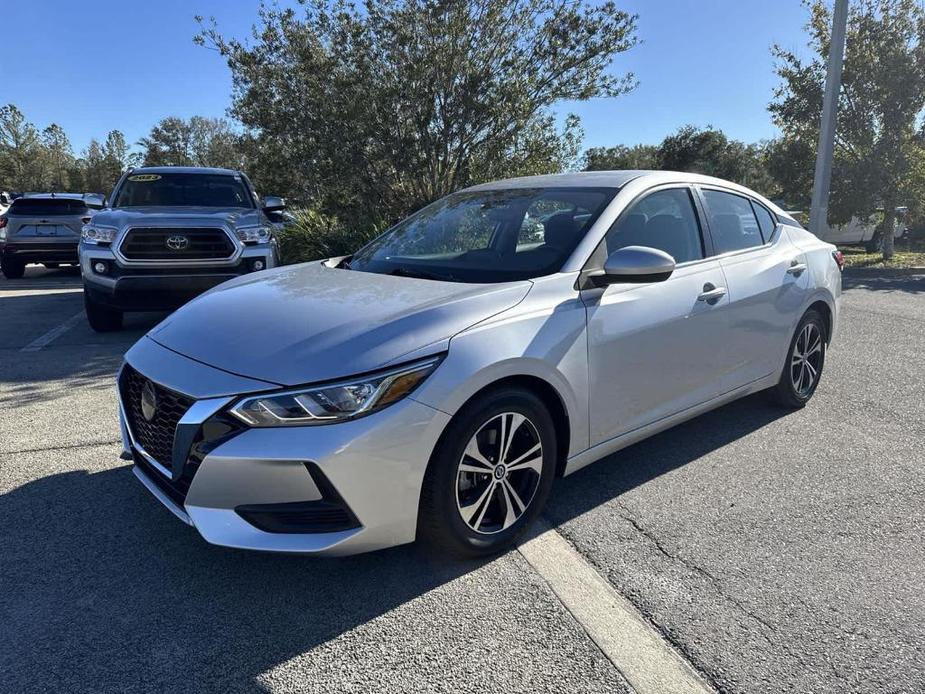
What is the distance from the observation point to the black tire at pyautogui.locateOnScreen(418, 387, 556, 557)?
267 centimetres

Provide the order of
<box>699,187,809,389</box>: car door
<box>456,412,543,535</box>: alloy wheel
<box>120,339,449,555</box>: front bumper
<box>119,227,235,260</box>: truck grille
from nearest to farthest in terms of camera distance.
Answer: <box>120,339,449,555</box>: front bumper
<box>456,412,543,535</box>: alloy wheel
<box>699,187,809,389</box>: car door
<box>119,227,235,260</box>: truck grille

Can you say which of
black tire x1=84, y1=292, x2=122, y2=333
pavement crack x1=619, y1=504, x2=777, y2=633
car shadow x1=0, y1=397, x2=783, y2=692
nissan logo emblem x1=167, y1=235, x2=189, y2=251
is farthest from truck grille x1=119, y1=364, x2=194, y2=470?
black tire x1=84, y1=292, x2=122, y2=333

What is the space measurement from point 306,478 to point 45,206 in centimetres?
1388

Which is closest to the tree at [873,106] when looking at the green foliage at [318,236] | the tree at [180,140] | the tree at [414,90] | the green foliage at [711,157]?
the tree at [414,90]

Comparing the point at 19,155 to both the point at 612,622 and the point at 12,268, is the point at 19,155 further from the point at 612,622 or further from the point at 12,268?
the point at 612,622

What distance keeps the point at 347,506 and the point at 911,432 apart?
12.8 ft

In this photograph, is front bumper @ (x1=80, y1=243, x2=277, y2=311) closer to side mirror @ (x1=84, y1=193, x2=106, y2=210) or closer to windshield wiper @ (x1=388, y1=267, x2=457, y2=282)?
side mirror @ (x1=84, y1=193, x2=106, y2=210)

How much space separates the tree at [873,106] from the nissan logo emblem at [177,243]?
14215 mm

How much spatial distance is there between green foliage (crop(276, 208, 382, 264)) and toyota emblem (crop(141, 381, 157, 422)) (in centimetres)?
844

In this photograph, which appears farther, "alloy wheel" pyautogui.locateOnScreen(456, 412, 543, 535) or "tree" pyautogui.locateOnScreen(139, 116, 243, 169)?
"tree" pyautogui.locateOnScreen(139, 116, 243, 169)

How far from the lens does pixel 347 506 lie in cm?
247

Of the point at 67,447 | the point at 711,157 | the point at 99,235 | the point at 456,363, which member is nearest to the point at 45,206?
the point at 99,235

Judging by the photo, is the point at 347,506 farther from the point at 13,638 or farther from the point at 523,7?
the point at 523,7

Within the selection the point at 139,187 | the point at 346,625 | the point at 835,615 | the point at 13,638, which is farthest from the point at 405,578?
the point at 139,187
